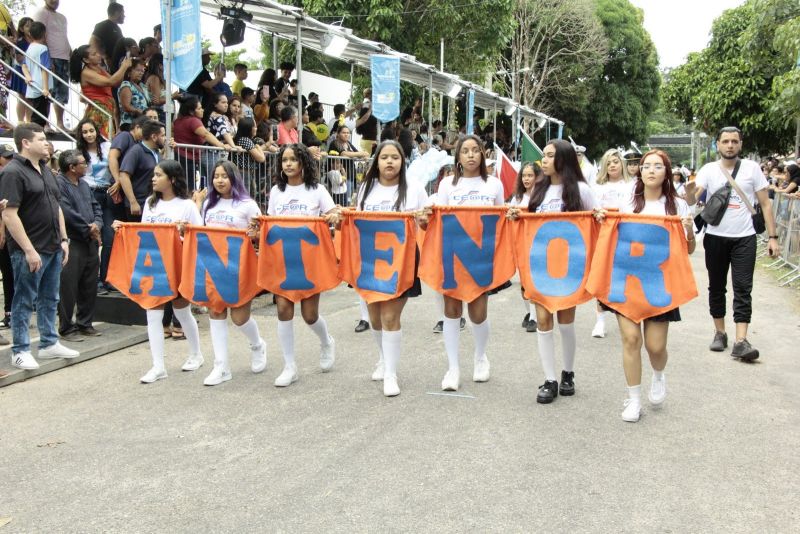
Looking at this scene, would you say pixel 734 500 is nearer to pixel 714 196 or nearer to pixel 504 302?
pixel 714 196

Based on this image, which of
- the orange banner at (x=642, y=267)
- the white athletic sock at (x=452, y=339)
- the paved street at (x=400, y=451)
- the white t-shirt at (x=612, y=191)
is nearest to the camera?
the paved street at (x=400, y=451)

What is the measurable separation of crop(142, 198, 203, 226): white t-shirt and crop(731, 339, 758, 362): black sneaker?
16.6ft

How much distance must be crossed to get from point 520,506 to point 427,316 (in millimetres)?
5481

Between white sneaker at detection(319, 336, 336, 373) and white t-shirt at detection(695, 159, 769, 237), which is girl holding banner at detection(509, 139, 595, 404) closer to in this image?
white sneaker at detection(319, 336, 336, 373)

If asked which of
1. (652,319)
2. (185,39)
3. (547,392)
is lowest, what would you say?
(547,392)

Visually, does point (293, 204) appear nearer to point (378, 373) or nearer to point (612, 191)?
point (378, 373)

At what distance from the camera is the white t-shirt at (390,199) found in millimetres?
6012

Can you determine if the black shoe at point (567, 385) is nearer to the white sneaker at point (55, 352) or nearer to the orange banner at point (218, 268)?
the orange banner at point (218, 268)

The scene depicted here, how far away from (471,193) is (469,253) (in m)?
0.51

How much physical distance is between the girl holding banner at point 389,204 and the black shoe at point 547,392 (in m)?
1.08

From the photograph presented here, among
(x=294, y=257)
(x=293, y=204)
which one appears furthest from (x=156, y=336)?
(x=293, y=204)

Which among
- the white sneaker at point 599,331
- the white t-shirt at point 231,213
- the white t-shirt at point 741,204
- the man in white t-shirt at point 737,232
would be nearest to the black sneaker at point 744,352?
the man in white t-shirt at point 737,232

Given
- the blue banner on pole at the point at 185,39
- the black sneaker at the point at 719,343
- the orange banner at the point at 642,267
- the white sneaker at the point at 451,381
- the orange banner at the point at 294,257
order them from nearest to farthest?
the orange banner at the point at 642,267
the white sneaker at the point at 451,381
the orange banner at the point at 294,257
the black sneaker at the point at 719,343
the blue banner on pole at the point at 185,39

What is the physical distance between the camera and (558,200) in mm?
5664
